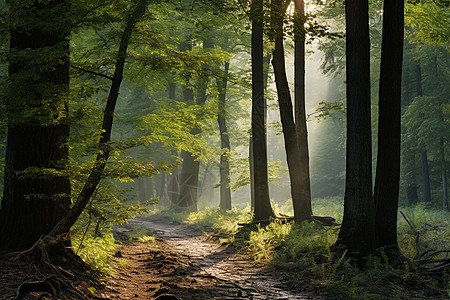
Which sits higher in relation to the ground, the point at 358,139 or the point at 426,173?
the point at 358,139

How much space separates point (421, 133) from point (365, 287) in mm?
16284

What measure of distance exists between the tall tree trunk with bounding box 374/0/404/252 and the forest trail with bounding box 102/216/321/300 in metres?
2.36

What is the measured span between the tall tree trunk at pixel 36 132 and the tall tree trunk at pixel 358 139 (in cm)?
536

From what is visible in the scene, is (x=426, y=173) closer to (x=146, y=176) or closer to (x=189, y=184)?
(x=189, y=184)

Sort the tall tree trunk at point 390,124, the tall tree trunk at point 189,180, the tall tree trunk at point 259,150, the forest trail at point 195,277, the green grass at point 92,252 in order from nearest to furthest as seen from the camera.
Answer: the forest trail at point 195,277
the green grass at point 92,252
the tall tree trunk at point 390,124
the tall tree trunk at point 259,150
the tall tree trunk at point 189,180

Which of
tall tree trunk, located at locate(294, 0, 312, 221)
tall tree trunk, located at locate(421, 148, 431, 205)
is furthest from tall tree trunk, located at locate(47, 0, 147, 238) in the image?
tall tree trunk, located at locate(421, 148, 431, 205)

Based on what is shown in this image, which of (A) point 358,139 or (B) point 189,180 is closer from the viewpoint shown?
(A) point 358,139

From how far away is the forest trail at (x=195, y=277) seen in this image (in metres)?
5.56

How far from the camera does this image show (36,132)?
6223 mm

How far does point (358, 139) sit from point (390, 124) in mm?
765

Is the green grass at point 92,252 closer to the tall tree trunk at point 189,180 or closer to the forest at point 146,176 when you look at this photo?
the forest at point 146,176

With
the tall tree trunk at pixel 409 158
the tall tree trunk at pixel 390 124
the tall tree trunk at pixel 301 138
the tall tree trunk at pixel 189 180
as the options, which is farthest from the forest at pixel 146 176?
the tall tree trunk at pixel 409 158

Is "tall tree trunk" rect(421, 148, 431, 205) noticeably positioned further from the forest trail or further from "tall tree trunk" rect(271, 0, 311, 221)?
the forest trail

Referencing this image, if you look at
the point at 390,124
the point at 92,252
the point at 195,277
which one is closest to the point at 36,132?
the point at 92,252
